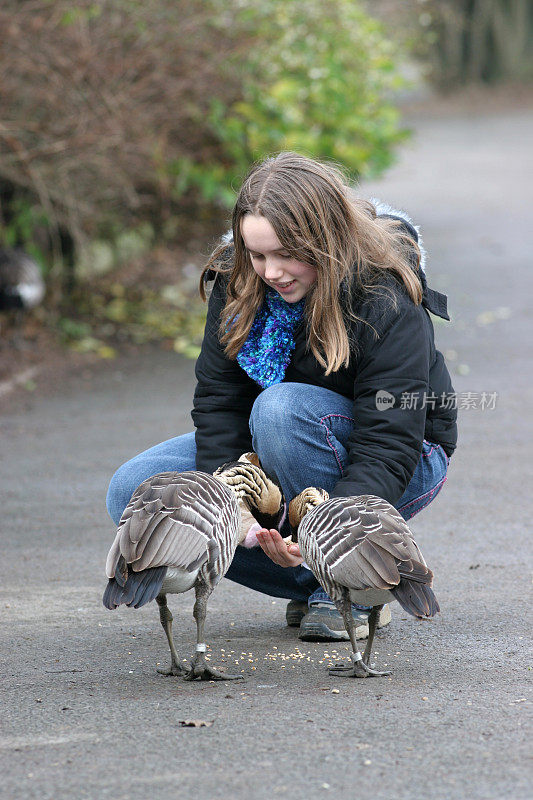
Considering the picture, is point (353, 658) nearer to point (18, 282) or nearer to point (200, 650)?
point (200, 650)

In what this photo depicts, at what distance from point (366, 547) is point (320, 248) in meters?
0.96

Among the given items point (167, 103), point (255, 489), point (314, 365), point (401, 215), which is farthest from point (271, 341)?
point (167, 103)

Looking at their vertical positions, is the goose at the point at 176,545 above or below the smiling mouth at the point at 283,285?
below

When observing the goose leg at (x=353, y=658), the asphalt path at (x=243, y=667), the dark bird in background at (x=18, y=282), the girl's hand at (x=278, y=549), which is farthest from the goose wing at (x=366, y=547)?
the dark bird in background at (x=18, y=282)

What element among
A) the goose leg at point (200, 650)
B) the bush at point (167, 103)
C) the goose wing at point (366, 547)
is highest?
the bush at point (167, 103)

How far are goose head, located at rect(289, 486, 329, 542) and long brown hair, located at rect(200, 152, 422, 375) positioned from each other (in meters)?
0.39

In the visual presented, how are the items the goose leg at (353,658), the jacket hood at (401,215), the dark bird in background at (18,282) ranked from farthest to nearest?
1. the dark bird in background at (18,282)
2. the jacket hood at (401,215)
3. the goose leg at (353,658)

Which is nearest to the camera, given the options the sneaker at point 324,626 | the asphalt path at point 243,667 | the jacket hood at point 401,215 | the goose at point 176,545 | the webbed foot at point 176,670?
the asphalt path at point 243,667

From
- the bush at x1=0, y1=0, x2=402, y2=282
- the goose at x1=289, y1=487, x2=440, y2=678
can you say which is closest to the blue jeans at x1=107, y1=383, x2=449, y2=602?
the goose at x1=289, y1=487, x2=440, y2=678

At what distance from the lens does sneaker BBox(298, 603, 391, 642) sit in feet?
11.1

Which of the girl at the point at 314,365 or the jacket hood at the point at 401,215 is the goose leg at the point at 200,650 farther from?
the jacket hood at the point at 401,215

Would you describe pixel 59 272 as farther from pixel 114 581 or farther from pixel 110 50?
pixel 114 581

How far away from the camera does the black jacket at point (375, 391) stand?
3137 mm

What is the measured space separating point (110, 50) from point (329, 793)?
733cm
